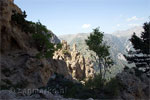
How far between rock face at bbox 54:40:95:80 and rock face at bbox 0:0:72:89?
188ft

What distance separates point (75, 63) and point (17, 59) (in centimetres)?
6539

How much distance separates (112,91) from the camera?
63.1 feet

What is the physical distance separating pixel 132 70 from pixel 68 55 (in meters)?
74.0

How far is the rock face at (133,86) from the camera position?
73.7ft

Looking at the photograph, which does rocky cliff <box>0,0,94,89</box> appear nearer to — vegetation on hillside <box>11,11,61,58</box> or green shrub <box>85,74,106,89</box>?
vegetation on hillside <box>11,11,61,58</box>

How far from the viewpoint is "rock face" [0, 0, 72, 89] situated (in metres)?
26.5

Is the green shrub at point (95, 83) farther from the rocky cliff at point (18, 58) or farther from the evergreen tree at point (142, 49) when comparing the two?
the evergreen tree at point (142, 49)

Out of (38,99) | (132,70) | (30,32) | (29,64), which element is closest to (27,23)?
(30,32)

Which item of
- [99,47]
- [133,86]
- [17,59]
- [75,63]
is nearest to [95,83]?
[133,86]

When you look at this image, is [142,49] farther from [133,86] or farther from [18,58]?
[18,58]

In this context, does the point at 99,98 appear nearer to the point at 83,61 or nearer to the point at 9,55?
the point at 9,55

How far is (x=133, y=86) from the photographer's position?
77.7 feet

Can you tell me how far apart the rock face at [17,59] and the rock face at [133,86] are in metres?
13.1

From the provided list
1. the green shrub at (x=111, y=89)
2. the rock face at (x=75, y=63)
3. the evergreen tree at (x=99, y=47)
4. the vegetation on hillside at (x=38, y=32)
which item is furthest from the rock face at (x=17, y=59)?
the rock face at (x=75, y=63)
